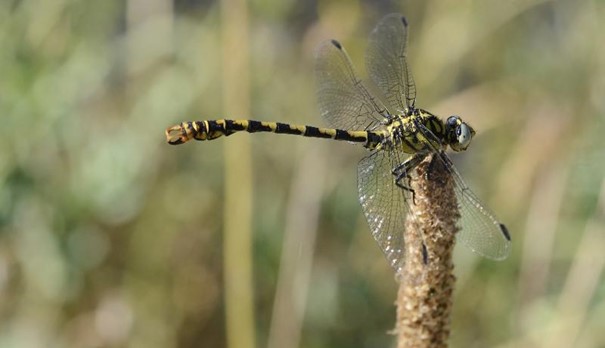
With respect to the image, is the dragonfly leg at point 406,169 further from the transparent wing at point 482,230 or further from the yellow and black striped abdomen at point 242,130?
the yellow and black striped abdomen at point 242,130

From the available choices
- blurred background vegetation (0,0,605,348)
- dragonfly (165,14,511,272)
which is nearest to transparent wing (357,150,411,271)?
dragonfly (165,14,511,272)

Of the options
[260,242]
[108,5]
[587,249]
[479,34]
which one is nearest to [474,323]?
[587,249]

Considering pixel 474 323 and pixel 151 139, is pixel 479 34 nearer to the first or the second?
pixel 474 323

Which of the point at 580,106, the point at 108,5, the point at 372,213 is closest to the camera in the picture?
the point at 372,213

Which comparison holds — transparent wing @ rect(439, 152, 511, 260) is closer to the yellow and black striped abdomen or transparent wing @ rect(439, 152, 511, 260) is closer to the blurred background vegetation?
the yellow and black striped abdomen

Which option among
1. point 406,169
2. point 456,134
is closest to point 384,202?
point 406,169

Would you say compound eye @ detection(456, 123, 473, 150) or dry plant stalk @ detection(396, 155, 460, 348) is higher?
compound eye @ detection(456, 123, 473, 150)

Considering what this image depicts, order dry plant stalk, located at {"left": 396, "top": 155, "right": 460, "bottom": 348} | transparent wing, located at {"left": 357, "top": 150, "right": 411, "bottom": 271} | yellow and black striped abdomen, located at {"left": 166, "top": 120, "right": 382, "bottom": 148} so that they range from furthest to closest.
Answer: yellow and black striped abdomen, located at {"left": 166, "top": 120, "right": 382, "bottom": 148} → transparent wing, located at {"left": 357, "top": 150, "right": 411, "bottom": 271} → dry plant stalk, located at {"left": 396, "top": 155, "right": 460, "bottom": 348}
